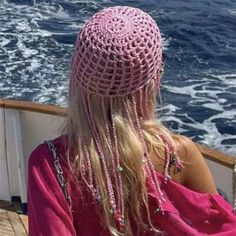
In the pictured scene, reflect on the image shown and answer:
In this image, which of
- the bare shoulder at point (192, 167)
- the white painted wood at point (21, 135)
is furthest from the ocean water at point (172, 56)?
the bare shoulder at point (192, 167)

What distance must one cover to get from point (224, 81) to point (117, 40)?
6421 mm

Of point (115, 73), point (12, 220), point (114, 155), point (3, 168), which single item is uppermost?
point (115, 73)

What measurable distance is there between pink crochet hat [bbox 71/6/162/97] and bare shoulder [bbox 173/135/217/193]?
17 cm

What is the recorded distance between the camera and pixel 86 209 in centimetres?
129

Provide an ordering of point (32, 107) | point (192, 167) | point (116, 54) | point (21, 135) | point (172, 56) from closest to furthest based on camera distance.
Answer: point (116, 54), point (192, 167), point (32, 107), point (21, 135), point (172, 56)

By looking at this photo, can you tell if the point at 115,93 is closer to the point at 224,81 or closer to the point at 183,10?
the point at 224,81

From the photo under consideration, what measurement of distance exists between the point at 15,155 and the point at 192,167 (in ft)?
6.51

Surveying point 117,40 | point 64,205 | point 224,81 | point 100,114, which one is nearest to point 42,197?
point 64,205

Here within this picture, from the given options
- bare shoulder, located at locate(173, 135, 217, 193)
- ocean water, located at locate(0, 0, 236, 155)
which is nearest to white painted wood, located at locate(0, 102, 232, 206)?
ocean water, located at locate(0, 0, 236, 155)

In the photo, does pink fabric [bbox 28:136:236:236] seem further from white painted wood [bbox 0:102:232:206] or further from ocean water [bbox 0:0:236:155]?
ocean water [bbox 0:0:236:155]

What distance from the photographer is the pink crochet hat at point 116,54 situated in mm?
1244

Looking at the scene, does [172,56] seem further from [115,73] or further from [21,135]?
[115,73]

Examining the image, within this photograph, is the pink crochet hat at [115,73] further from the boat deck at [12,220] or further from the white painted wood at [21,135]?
the boat deck at [12,220]

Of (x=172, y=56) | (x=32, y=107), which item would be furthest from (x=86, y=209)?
(x=172, y=56)
